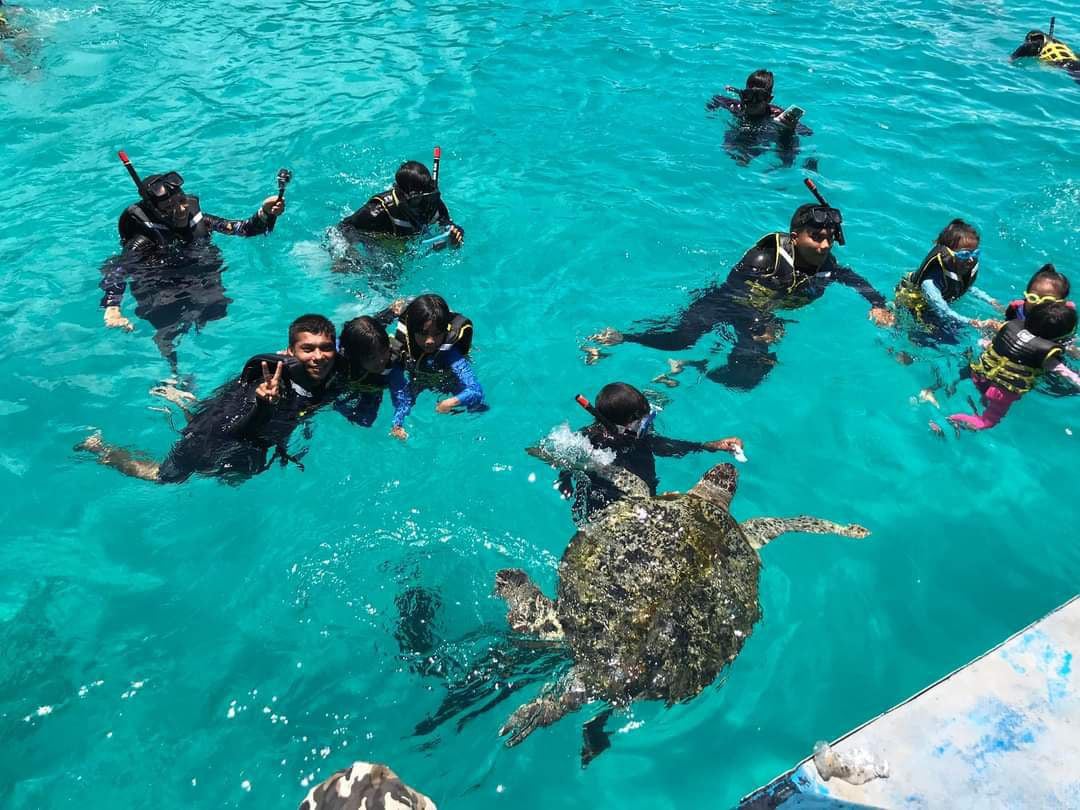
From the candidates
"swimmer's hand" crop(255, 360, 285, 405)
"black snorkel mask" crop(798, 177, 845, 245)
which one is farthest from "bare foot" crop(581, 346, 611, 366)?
"swimmer's hand" crop(255, 360, 285, 405)

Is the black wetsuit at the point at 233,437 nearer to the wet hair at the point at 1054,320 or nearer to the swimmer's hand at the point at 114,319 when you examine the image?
the swimmer's hand at the point at 114,319

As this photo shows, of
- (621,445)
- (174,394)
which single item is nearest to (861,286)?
(621,445)

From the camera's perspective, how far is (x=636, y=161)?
10.1 metres

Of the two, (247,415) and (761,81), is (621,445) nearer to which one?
(247,415)

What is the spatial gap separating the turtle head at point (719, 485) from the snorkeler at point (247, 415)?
120 inches

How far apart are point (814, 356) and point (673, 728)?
4.22 m

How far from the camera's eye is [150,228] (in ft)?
22.8

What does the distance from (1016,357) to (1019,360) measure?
35mm

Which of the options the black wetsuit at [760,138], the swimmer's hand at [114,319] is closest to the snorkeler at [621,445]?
the swimmer's hand at [114,319]

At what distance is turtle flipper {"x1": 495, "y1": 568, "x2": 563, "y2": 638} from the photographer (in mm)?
4461

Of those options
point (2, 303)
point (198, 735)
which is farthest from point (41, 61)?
point (198, 735)

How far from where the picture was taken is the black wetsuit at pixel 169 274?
22.8 ft

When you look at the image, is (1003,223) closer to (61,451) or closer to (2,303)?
(61,451)

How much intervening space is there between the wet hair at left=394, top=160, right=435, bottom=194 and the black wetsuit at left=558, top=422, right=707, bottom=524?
345cm
